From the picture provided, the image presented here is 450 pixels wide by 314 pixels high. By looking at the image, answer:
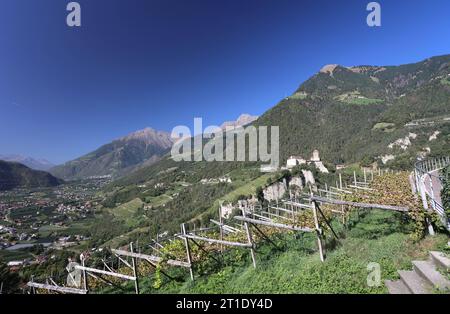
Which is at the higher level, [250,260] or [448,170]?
[448,170]

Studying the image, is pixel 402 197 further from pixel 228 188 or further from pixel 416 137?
pixel 416 137

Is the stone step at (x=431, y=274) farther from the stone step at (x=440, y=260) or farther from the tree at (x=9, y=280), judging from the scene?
the tree at (x=9, y=280)

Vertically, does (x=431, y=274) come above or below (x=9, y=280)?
above

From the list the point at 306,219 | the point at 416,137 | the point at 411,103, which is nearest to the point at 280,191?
the point at 416,137

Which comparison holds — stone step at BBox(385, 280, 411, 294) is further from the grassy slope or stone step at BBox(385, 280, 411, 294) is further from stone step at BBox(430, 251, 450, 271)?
stone step at BBox(430, 251, 450, 271)

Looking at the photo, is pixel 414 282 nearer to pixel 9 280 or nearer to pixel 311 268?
pixel 311 268

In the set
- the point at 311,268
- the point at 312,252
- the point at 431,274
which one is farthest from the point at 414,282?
the point at 312,252

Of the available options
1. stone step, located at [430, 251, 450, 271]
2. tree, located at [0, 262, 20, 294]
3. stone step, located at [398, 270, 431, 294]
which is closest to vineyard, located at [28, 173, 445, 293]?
stone step, located at [398, 270, 431, 294]
